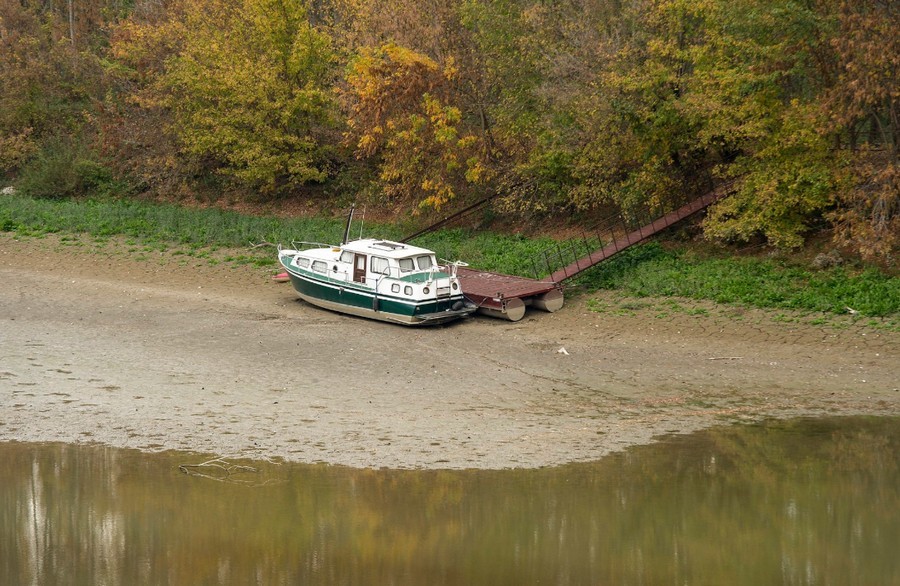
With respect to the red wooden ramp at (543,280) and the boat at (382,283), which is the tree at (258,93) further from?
the red wooden ramp at (543,280)

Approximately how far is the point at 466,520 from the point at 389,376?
7.44 metres

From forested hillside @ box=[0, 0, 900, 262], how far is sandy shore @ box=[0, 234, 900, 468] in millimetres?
4270

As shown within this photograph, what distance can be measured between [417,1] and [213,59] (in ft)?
26.8

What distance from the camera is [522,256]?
29.7 metres

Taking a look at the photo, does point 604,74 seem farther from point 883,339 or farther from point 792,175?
point 883,339

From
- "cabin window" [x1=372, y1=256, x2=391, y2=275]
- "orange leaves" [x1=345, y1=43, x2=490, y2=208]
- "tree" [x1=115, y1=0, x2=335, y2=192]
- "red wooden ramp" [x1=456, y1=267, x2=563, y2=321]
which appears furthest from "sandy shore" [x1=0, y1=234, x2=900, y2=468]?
"tree" [x1=115, y1=0, x2=335, y2=192]

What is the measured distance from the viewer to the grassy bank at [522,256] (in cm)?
2400

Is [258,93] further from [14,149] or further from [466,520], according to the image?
[466,520]

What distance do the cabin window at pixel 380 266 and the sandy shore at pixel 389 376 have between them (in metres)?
1.35

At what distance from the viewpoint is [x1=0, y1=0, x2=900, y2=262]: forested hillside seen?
2488 centimetres

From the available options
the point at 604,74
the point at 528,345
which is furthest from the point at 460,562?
the point at 604,74

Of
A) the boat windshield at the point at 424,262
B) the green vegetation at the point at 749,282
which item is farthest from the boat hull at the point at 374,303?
the green vegetation at the point at 749,282

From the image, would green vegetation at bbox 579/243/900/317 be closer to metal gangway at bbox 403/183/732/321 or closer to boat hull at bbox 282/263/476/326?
metal gangway at bbox 403/183/732/321

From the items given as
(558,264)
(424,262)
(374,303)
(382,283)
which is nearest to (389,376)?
(374,303)
